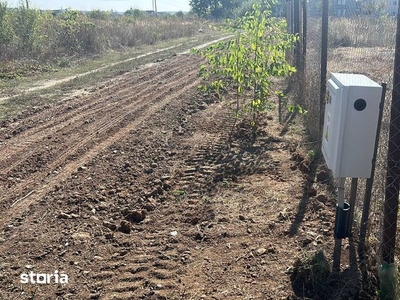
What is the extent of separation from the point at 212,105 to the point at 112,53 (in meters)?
11.4

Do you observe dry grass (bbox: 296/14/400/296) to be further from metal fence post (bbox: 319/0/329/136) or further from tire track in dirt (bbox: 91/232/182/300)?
tire track in dirt (bbox: 91/232/182/300)

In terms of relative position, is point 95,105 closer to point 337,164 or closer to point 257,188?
point 257,188

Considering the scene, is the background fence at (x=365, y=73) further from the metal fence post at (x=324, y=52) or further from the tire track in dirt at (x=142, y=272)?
the tire track in dirt at (x=142, y=272)

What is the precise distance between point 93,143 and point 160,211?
2.40 m

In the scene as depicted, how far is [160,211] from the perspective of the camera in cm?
434

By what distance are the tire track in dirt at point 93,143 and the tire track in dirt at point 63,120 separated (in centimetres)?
42

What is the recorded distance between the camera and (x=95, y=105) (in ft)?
28.4

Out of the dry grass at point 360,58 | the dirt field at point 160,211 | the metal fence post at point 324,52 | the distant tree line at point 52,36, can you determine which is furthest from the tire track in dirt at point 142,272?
the distant tree line at point 52,36

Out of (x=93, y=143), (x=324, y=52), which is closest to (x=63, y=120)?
(x=93, y=143)

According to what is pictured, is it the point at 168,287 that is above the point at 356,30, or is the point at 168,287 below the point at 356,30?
below

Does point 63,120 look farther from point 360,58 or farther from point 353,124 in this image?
point 353,124

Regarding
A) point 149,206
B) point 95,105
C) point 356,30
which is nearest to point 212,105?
point 95,105

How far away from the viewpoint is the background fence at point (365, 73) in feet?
9.33

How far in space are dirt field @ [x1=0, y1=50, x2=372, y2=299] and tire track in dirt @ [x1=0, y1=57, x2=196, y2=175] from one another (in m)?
0.04
